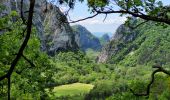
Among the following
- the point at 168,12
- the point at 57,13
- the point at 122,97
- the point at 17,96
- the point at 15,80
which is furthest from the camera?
the point at 122,97

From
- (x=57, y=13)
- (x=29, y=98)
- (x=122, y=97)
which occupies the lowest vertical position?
(x=122, y=97)

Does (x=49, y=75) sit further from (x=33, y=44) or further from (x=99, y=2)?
(x=99, y=2)

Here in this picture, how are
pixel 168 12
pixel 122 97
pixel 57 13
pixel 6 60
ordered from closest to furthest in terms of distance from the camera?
pixel 57 13, pixel 168 12, pixel 6 60, pixel 122 97

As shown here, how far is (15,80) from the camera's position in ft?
79.3

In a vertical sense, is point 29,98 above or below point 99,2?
below

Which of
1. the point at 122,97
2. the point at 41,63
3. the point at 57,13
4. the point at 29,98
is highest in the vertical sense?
the point at 57,13

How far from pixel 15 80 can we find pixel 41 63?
295 cm

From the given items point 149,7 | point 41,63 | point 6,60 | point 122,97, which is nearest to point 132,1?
point 149,7

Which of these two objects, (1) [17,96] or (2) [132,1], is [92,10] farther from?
(1) [17,96]

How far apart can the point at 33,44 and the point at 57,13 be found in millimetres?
17055

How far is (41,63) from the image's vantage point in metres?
26.8

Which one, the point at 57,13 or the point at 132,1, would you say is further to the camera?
the point at 132,1

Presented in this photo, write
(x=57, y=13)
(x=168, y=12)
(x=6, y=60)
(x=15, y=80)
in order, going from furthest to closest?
(x=15, y=80) → (x=6, y=60) → (x=168, y=12) → (x=57, y=13)

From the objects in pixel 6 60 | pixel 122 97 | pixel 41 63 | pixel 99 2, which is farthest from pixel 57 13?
pixel 122 97
